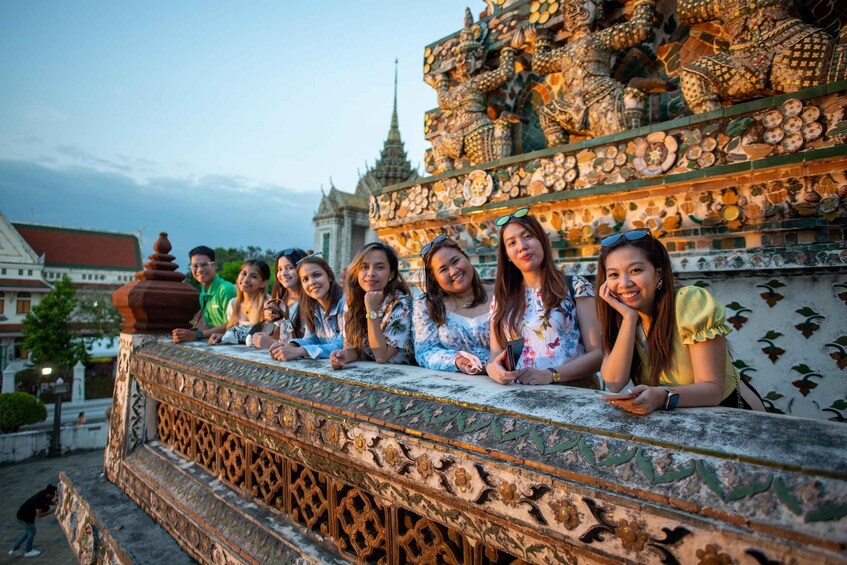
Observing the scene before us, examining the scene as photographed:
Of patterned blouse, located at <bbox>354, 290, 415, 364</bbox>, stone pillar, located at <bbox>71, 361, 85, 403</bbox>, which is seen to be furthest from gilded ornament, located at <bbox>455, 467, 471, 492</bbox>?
stone pillar, located at <bbox>71, 361, 85, 403</bbox>

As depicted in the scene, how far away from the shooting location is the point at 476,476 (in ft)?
4.19

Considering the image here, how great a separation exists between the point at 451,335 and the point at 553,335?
0.61 metres

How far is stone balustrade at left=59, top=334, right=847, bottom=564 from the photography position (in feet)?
2.96

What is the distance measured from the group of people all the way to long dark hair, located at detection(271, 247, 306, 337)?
1cm

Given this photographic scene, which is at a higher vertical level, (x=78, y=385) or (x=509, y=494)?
(x=509, y=494)

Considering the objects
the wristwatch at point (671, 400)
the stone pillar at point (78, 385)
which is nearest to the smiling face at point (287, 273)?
the wristwatch at point (671, 400)

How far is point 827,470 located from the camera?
0.87m

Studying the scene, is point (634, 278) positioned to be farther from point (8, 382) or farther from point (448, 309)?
point (8, 382)

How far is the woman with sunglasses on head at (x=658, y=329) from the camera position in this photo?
4.83ft

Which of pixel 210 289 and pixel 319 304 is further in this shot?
pixel 210 289

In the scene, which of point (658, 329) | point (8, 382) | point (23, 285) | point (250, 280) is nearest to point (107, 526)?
point (250, 280)

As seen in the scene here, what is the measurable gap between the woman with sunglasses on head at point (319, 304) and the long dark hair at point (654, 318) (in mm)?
1801

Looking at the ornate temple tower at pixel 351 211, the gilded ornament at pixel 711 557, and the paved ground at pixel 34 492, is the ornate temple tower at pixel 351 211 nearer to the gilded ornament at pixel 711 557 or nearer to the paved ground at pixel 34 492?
the paved ground at pixel 34 492

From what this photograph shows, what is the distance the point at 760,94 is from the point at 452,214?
2944 mm
